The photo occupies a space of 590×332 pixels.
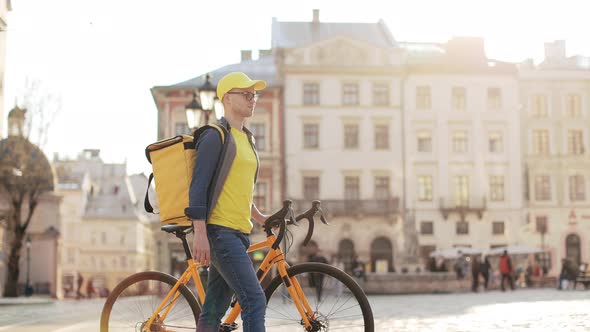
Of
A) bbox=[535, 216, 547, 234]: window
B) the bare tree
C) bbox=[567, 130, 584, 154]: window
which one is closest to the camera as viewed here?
the bare tree

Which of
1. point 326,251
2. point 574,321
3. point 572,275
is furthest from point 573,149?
point 574,321

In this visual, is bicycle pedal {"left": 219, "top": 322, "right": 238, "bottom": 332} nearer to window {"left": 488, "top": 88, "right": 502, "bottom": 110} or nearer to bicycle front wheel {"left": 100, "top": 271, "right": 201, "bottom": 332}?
bicycle front wheel {"left": 100, "top": 271, "right": 201, "bottom": 332}

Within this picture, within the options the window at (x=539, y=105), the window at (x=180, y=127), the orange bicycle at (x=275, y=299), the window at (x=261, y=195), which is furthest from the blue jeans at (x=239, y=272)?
the window at (x=539, y=105)

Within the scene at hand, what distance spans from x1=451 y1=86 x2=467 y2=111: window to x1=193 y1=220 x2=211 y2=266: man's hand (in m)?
49.4

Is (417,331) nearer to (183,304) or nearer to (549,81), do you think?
(183,304)

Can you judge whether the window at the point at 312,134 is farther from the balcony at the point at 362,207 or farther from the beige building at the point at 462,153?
the beige building at the point at 462,153

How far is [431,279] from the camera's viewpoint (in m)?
30.5

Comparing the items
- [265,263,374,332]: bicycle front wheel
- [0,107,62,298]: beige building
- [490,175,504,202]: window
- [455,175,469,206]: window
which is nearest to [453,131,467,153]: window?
[455,175,469,206]: window

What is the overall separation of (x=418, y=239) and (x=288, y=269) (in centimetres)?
4621

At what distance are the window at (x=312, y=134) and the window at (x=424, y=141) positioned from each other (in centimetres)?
613

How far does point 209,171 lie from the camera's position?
480 centimetres

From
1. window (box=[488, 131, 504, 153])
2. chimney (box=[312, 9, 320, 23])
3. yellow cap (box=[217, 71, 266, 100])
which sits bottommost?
yellow cap (box=[217, 71, 266, 100])

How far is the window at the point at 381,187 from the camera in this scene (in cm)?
5140

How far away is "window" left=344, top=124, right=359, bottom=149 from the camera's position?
51.9m
